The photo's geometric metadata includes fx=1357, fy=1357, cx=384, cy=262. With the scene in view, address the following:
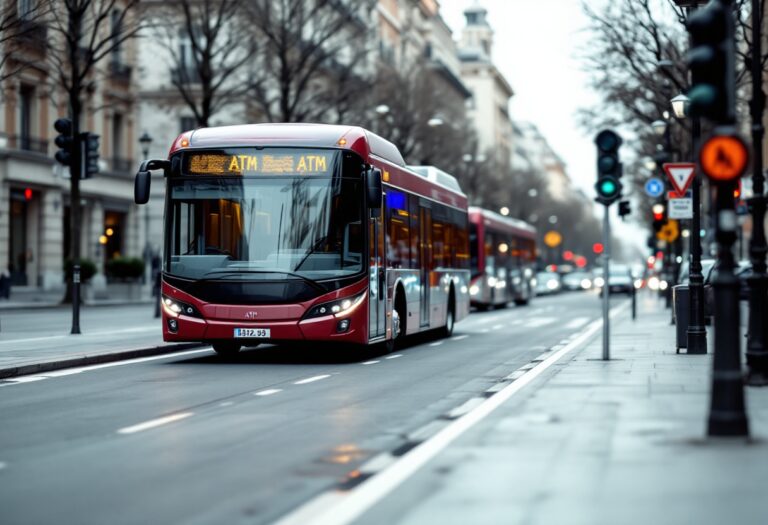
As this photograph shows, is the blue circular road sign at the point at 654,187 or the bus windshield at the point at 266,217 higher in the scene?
the blue circular road sign at the point at 654,187

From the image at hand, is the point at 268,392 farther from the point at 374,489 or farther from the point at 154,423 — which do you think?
the point at 374,489

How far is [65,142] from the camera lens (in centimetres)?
2498

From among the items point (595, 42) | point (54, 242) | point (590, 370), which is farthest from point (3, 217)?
point (590, 370)

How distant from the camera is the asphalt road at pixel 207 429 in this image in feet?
25.5

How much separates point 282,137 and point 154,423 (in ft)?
26.7

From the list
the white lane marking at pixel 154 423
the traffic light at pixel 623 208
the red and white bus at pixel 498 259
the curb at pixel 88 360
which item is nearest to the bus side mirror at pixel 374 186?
the curb at pixel 88 360

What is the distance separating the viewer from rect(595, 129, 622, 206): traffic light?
57.8ft

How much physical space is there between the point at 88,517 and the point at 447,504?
193 centimetres

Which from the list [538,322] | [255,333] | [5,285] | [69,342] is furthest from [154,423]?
[5,285]

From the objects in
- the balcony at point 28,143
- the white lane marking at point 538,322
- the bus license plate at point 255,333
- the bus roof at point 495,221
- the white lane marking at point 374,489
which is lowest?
the white lane marking at point 538,322

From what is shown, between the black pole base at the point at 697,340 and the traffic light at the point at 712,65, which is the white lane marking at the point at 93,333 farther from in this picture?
the traffic light at the point at 712,65

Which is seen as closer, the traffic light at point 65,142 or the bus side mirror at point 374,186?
the bus side mirror at point 374,186

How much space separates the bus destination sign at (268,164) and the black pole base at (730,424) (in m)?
10.1

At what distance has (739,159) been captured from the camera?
9.23 m
